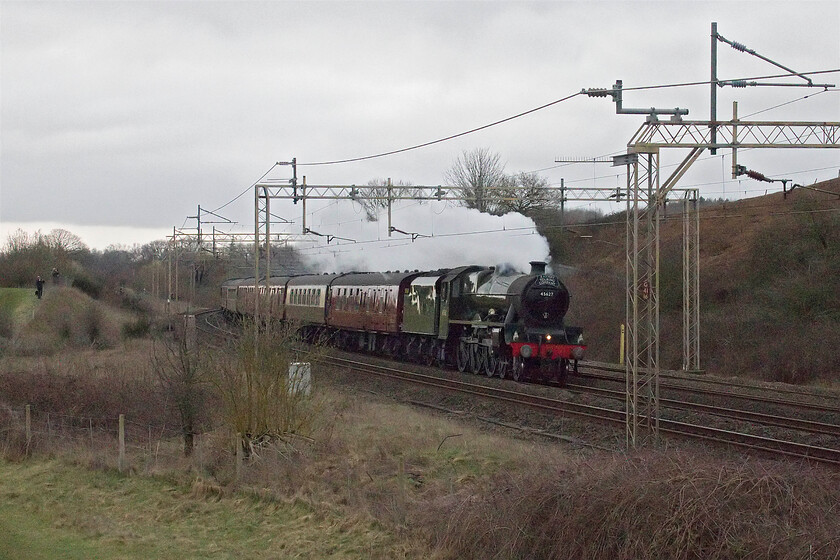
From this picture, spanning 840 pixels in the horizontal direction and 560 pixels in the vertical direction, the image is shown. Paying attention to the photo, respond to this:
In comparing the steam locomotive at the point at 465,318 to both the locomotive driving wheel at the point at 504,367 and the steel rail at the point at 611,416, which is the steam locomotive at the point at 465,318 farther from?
the steel rail at the point at 611,416

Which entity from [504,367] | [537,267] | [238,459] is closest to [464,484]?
[238,459]

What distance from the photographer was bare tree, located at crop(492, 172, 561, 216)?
27.4 m

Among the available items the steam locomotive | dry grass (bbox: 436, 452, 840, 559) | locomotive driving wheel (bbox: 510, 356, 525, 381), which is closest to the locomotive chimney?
the steam locomotive

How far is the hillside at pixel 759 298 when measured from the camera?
30.5 meters

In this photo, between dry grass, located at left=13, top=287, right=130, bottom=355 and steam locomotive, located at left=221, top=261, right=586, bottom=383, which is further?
dry grass, located at left=13, top=287, right=130, bottom=355

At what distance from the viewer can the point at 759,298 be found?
120 feet

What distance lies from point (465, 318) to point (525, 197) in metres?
4.34

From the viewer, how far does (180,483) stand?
13.7 m

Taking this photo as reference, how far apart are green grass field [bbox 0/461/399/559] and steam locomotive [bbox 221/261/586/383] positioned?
12.8 ft

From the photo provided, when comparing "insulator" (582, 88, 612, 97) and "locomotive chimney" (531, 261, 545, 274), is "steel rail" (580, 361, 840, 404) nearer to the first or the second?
"locomotive chimney" (531, 261, 545, 274)

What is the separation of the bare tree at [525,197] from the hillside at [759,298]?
2.67 metres

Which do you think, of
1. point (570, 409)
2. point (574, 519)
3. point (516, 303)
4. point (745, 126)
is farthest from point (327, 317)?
point (574, 519)

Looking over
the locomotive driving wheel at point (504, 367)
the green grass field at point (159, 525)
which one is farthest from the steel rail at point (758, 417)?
the green grass field at point (159, 525)

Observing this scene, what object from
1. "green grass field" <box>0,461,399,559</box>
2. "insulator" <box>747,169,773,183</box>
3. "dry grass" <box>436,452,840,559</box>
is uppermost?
"insulator" <box>747,169,773,183</box>
